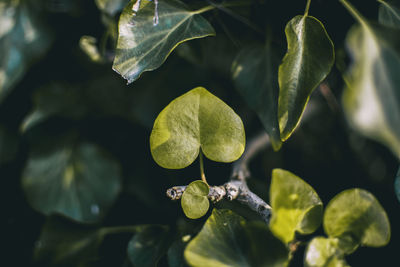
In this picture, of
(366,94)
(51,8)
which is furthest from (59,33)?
(366,94)

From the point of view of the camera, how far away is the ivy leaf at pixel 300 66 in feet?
1.11

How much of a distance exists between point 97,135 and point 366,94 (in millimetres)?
551

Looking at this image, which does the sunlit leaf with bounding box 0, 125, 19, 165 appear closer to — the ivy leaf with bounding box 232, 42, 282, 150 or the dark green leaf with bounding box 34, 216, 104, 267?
the dark green leaf with bounding box 34, 216, 104, 267

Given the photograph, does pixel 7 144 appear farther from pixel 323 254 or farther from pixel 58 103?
pixel 323 254

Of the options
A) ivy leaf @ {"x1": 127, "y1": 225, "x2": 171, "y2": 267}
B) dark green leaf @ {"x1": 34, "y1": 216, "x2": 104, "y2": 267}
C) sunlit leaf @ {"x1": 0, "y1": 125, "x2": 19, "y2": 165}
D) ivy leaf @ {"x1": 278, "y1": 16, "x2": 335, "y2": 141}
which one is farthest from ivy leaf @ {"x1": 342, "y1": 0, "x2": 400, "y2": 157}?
sunlit leaf @ {"x1": 0, "y1": 125, "x2": 19, "y2": 165}

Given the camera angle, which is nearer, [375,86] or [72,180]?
[375,86]

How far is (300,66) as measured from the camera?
35 centimetres

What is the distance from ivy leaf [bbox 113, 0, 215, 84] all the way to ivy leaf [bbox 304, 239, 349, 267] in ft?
0.77

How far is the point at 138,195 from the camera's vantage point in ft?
2.07

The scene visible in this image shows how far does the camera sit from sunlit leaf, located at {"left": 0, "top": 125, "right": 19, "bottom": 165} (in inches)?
25.4

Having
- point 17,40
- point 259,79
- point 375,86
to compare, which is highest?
point 375,86

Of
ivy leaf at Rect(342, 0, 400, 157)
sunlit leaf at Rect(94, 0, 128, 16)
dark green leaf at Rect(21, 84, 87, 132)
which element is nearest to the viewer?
ivy leaf at Rect(342, 0, 400, 157)

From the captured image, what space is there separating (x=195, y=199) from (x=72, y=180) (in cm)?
35

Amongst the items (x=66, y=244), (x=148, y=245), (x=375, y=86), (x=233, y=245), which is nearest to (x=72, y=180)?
(x=66, y=244)
